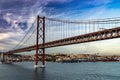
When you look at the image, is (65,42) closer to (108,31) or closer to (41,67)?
(41,67)

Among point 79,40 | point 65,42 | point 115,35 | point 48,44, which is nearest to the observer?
point 115,35

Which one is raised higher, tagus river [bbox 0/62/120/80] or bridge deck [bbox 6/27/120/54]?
bridge deck [bbox 6/27/120/54]

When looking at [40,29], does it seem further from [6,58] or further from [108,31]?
[6,58]

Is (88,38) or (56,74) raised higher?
(88,38)

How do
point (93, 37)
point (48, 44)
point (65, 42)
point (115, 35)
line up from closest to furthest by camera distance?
point (115, 35) < point (93, 37) < point (65, 42) < point (48, 44)

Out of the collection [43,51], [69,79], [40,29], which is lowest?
[69,79]

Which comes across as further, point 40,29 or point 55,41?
point 40,29

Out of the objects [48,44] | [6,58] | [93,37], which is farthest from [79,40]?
[6,58]

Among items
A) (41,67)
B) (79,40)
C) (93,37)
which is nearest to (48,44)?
(41,67)

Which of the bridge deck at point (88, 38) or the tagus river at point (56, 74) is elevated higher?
the bridge deck at point (88, 38)

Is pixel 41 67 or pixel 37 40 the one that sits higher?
pixel 37 40
